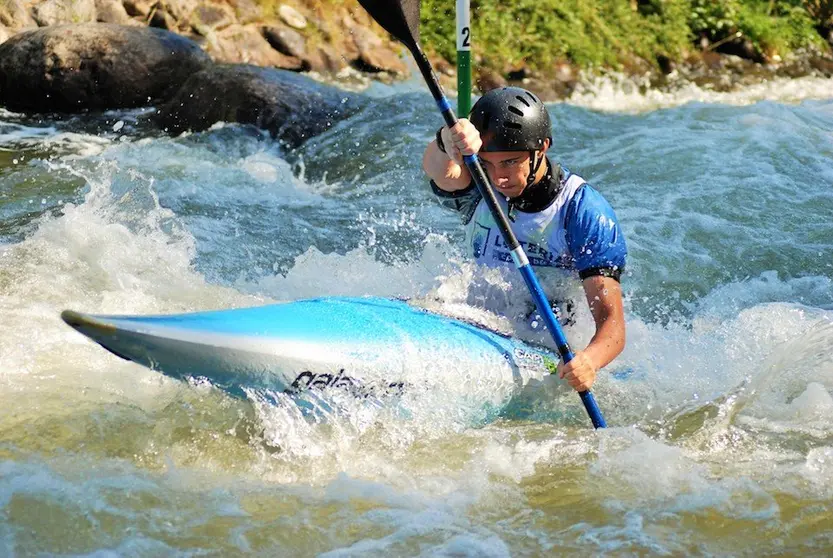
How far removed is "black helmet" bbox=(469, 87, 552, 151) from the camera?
12.8ft

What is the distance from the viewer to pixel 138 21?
9945mm

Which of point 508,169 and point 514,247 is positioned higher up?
point 508,169

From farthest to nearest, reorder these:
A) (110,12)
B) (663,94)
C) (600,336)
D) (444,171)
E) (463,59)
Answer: (663,94) → (110,12) → (463,59) → (444,171) → (600,336)

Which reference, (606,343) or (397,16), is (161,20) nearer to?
(397,16)

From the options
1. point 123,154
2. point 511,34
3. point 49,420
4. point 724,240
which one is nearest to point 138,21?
point 123,154

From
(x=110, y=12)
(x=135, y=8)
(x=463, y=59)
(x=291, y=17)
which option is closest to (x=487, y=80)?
(x=291, y=17)

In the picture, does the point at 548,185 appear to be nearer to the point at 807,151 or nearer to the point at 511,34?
the point at 807,151

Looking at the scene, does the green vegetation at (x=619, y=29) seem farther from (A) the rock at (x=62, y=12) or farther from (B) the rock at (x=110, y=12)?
(A) the rock at (x=62, y=12)

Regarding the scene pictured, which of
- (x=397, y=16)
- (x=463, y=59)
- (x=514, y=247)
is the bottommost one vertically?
(x=514, y=247)

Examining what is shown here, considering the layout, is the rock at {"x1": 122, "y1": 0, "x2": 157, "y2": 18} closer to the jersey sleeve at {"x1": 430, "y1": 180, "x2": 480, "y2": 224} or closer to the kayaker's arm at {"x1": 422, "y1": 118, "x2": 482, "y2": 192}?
the jersey sleeve at {"x1": 430, "y1": 180, "x2": 480, "y2": 224}

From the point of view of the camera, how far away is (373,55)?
1063cm

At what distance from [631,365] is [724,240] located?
2663 mm

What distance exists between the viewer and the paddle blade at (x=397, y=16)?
14.3ft

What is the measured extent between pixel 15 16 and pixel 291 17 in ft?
8.21
